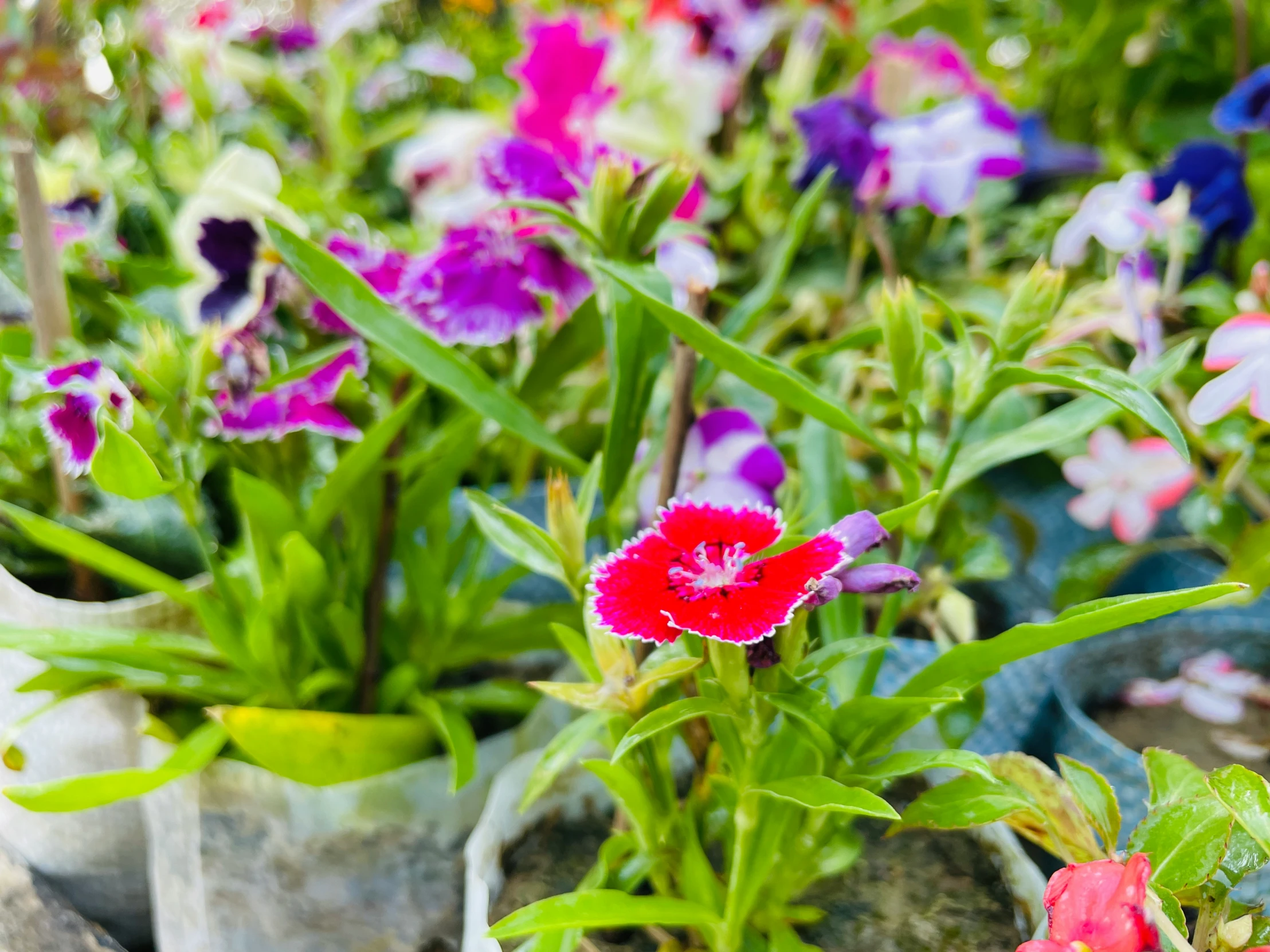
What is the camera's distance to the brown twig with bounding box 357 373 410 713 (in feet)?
1.98

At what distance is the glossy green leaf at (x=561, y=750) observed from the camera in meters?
0.43

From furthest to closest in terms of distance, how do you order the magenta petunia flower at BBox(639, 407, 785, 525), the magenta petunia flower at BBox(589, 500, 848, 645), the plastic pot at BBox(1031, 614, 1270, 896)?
the plastic pot at BBox(1031, 614, 1270, 896) → the magenta petunia flower at BBox(639, 407, 785, 525) → the magenta petunia flower at BBox(589, 500, 848, 645)

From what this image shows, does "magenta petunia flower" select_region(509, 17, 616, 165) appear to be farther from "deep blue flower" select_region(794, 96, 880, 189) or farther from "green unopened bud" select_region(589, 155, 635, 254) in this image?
"green unopened bud" select_region(589, 155, 635, 254)

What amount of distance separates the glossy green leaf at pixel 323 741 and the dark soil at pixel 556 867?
4.1 inches

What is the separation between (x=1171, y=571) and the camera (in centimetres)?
80

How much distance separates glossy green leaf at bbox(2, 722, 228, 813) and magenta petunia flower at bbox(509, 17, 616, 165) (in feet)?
2.12

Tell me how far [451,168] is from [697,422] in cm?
58

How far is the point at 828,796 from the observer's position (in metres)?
0.37

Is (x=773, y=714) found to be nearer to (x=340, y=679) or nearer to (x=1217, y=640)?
(x=340, y=679)

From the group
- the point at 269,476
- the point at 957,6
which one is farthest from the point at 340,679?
the point at 957,6

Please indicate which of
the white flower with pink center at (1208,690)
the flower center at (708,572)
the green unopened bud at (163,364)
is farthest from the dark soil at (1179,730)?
the green unopened bud at (163,364)

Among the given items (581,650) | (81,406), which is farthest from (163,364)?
(581,650)

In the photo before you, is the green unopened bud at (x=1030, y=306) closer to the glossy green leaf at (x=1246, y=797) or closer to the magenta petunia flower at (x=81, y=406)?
the glossy green leaf at (x=1246, y=797)

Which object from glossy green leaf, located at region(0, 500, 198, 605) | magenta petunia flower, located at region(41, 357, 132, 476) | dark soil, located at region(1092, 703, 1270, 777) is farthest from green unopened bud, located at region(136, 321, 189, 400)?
dark soil, located at region(1092, 703, 1270, 777)
